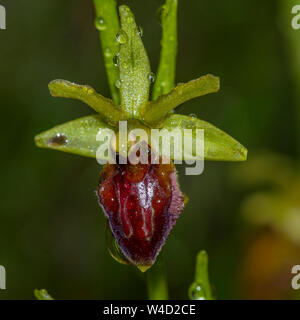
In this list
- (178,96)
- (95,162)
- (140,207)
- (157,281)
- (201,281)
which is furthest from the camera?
(95,162)

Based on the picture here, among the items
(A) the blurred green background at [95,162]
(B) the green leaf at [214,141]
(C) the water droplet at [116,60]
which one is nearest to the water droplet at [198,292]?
(B) the green leaf at [214,141]

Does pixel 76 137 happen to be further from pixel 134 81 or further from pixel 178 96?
pixel 178 96

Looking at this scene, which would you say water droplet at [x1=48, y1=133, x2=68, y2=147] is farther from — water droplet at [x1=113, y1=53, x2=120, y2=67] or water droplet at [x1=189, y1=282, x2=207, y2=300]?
water droplet at [x1=189, y1=282, x2=207, y2=300]

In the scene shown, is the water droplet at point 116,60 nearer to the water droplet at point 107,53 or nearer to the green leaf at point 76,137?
the water droplet at point 107,53

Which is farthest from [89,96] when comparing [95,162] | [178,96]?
[95,162]

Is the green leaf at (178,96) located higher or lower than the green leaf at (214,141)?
higher

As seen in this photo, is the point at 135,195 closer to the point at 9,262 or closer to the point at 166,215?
the point at 166,215
